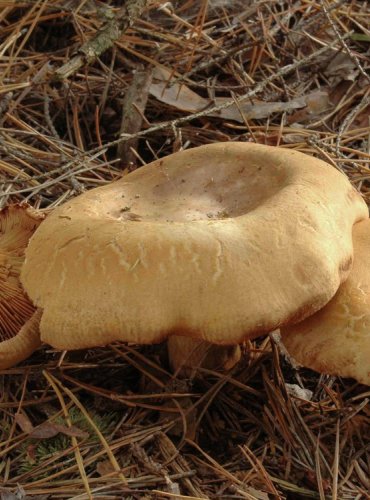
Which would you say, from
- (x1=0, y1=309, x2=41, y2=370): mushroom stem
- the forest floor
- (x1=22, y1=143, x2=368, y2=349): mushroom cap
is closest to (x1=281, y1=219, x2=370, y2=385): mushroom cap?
(x1=22, y1=143, x2=368, y2=349): mushroom cap

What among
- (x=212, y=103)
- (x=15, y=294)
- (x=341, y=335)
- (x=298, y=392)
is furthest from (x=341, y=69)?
(x=15, y=294)

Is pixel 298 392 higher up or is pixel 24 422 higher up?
pixel 24 422

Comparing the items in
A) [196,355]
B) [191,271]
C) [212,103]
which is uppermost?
[191,271]

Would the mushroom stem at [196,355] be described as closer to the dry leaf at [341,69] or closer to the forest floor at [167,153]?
the forest floor at [167,153]

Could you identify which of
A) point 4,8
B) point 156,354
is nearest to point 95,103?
point 4,8

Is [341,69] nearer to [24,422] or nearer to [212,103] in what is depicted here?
[212,103]

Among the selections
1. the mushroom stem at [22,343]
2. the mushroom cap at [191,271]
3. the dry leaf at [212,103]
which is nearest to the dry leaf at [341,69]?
the dry leaf at [212,103]
